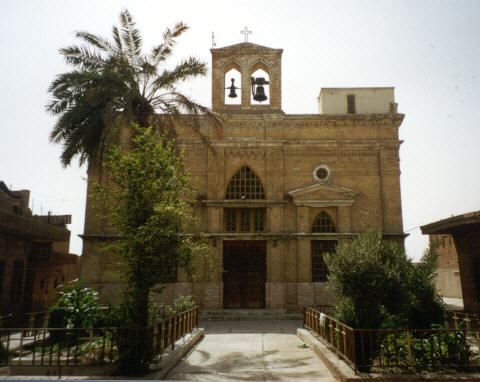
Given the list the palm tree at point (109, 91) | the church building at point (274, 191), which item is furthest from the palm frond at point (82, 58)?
the church building at point (274, 191)

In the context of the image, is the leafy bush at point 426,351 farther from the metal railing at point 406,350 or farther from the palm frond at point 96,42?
the palm frond at point 96,42

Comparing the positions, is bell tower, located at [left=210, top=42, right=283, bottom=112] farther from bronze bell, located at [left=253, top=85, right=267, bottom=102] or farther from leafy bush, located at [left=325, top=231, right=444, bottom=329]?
leafy bush, located at [left=325, top=231, right=444, bottom=329]

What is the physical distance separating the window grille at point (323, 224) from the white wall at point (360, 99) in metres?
5.28

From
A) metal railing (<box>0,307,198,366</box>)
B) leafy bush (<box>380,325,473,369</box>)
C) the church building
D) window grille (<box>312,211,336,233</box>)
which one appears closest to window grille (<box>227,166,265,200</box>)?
the church building

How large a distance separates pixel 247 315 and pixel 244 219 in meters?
4.39

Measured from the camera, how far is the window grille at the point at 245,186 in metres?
20.2

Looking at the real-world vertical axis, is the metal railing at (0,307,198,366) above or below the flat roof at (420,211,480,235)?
below

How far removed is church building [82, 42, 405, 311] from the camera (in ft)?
62.7

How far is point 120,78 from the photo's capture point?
13.6 metres

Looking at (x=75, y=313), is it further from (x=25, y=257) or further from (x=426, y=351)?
→ (x=25, y=257)

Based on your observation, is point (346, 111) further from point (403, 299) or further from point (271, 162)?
point (403, 299)

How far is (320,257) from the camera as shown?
19516 mm

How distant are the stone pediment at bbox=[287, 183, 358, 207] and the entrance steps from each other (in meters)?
4.99

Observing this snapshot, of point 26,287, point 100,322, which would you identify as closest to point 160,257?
point 100,322
